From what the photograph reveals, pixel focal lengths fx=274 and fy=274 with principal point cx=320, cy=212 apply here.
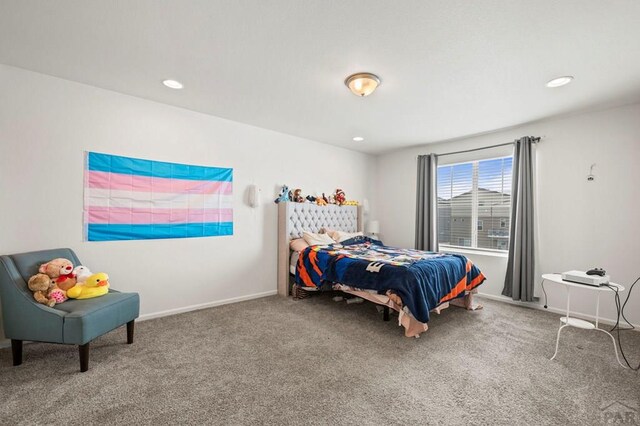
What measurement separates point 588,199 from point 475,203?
1402 mm

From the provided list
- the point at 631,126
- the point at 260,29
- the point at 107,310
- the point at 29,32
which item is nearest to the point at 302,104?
the point at 260,29

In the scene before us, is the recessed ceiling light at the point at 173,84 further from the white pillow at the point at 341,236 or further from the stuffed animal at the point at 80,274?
the white pillow at the point at 341,236

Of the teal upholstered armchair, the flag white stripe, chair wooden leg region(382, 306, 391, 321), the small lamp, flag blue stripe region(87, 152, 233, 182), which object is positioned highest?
flag blue stripe region(87, 152, 233, 182)

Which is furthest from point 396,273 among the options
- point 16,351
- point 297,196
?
point 16,351

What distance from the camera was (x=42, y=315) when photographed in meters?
2.15

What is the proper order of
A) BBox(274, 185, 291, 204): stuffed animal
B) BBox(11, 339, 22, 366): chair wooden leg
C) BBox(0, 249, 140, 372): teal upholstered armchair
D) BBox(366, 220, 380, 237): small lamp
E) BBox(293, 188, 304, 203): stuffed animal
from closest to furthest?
BBox(0, 249, 140, 372): teal upholstered armchair < BBox(11, 339, 22, 366): chair wooden leg < BBox(274, 185, 291, 204): stuffed animal < BBox(293, 188, 304, 203): stuffed animal < BBox(366, 220, 380, 237): small lamp

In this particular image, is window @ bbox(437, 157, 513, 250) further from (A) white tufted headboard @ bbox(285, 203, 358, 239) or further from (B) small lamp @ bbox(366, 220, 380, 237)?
(A) white tufted headboard @ bbox(285, 203, 358, 239)

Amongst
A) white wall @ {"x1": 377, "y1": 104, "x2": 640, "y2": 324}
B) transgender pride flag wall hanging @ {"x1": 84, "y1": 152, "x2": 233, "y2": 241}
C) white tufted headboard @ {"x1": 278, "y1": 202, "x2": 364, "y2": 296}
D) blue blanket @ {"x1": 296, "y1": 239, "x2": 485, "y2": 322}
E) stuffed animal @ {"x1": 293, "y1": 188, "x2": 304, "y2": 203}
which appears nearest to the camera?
blue blanket @ {"x1": 296, "y1": 239, "x2": 485, "y2": 322}

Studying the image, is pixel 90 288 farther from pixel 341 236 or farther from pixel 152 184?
pixel 341 236

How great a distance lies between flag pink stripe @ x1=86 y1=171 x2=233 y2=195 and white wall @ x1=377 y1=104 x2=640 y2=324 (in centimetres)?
439

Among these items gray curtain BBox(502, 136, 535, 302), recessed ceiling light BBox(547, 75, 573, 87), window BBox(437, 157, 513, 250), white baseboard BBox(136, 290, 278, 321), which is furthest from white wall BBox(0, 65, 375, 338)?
recessed ceiling light BBox(547, 75, 573, 87)

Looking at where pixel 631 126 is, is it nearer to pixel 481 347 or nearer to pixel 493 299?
pixel 493 299

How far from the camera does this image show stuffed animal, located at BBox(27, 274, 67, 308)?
225 cm

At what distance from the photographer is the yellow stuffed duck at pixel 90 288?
7.93 feet
